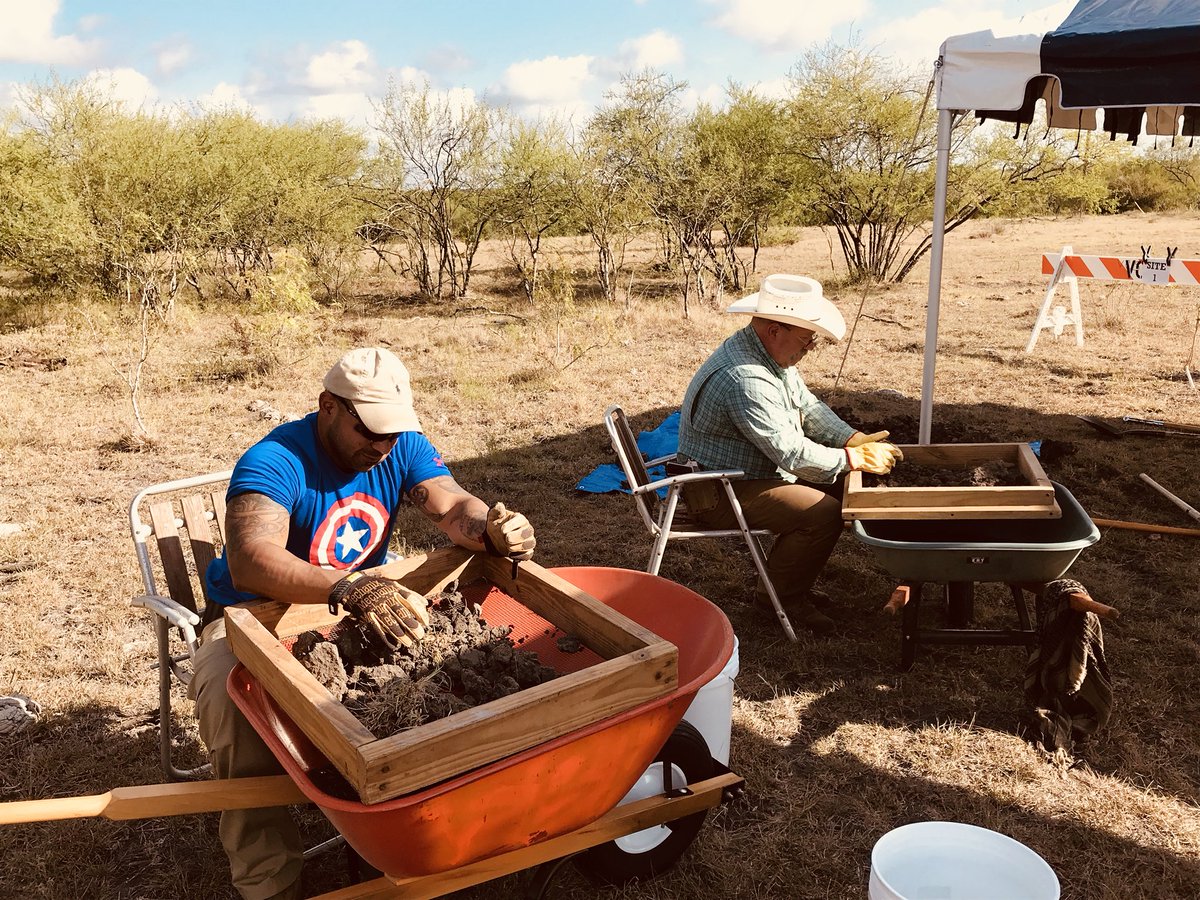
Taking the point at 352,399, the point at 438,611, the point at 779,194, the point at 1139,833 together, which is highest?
the point at 779,194

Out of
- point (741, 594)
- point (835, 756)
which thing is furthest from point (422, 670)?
point (741, 594)

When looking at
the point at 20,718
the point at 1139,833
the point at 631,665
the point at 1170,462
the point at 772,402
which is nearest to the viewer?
the point at 631,665

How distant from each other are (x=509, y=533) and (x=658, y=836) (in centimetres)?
99

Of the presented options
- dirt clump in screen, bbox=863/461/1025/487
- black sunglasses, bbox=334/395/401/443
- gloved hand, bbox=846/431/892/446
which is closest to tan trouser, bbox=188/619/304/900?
black sunglasses, bbox=334/395/401/443

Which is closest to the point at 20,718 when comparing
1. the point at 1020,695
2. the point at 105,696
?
the point at 105,696

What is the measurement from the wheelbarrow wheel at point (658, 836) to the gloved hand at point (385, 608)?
73cm

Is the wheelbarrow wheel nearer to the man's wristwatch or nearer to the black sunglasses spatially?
the man's wristwatch

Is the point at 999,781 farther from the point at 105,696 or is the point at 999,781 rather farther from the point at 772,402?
the point at 105,696

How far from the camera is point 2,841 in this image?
2.77 metres

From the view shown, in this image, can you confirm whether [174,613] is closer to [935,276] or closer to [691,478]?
[691,478]

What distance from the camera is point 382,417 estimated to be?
8.05 ft

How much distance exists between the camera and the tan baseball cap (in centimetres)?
244

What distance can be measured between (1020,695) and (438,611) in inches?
95.4

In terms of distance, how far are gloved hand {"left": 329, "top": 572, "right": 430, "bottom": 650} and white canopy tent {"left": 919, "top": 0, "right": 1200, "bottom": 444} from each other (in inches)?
150
